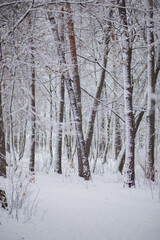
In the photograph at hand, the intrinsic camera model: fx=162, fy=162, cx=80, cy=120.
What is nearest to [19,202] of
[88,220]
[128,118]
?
[88,220]

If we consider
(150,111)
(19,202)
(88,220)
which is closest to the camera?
(88,220)

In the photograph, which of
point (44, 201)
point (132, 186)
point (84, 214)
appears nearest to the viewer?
point (84, 214)

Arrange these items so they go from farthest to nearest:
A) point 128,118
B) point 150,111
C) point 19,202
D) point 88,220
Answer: point 150,111 → point 128,118 → point 19,202 → point 88,220

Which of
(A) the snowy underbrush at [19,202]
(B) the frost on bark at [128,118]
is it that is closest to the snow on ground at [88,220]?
(A) the snowy underbrush at [19,202]

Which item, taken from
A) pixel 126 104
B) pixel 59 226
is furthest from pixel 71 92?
pixel 59 226

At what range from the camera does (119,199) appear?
11.9 feet

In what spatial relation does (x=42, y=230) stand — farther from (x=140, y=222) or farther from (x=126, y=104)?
(x=126, y=104)

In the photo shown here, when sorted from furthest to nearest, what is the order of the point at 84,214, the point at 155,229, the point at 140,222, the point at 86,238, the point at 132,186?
the point at 132,186
the point at 84,214
the point at 140,222
the point at 155,229
the point at 86,238

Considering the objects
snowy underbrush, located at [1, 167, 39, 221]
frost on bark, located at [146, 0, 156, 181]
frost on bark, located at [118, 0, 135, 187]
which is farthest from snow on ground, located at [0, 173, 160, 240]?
frost on bark, located at [146, 0, 156, 181]

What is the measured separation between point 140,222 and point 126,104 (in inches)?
124

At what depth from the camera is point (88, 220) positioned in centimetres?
261

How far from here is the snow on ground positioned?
2168 mm

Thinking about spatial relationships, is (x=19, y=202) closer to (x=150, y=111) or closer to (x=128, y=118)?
(x=128, y=118)

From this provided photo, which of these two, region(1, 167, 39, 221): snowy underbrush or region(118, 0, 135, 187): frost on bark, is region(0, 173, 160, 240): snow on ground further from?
region(118, 0, 135, 187): frost on bark
